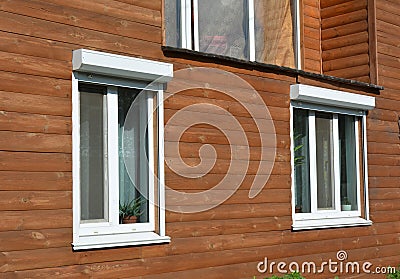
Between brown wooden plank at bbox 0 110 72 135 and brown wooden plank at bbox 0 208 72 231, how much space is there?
2.00 ft

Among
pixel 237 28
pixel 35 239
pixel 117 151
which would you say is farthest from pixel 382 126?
pixel 35 239

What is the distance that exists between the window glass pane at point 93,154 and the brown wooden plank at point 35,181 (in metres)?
0.30

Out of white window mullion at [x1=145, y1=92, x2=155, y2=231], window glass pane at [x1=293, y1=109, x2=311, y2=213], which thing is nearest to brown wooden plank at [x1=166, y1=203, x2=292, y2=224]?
white window mullion at [x1=145, y1=92, x2=155, y2=231]

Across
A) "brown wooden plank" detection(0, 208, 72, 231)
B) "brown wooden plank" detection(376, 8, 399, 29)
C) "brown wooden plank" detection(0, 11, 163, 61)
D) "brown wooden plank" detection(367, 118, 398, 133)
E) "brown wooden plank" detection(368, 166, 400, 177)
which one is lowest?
"brown wooden plank" detection(0, 208, 72, 231)

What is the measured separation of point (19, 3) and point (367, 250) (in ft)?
17.8

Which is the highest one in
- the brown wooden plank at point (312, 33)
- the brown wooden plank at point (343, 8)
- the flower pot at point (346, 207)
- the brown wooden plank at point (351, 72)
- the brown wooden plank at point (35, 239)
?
the brown wooden plank at point (343, 8)

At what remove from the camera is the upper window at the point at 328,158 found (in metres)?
8.53

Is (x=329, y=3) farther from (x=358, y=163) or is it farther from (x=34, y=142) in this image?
(x=34, y=142)

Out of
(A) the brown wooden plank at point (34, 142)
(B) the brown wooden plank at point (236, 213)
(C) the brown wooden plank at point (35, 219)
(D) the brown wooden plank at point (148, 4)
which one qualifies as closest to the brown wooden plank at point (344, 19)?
(B) the brown wooden plank at point (236, 213)

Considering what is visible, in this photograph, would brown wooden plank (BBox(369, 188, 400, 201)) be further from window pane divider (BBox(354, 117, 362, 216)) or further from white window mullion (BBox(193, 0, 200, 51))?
white window mullion (BBox(193, 0, 200, 51))

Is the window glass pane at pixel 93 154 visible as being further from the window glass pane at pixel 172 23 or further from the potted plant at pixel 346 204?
the potted plant at pixel 346 204

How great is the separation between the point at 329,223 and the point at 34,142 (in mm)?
4136

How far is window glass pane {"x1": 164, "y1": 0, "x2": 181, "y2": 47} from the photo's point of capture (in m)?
7.79

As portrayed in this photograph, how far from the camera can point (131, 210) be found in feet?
21.7
